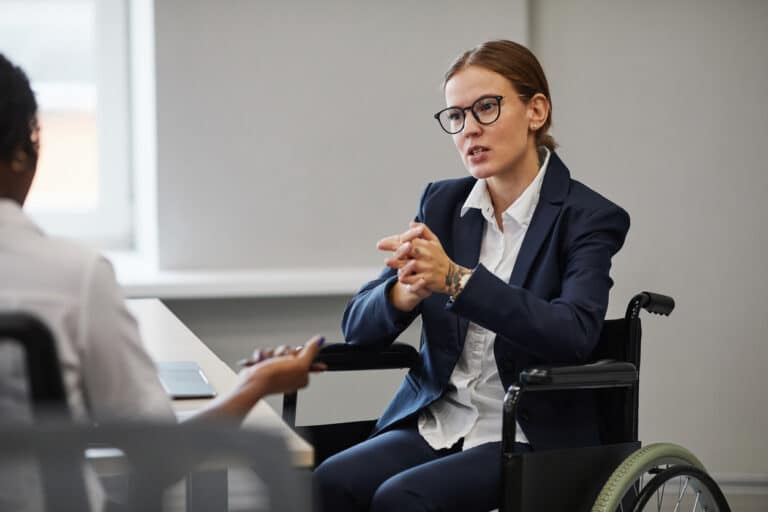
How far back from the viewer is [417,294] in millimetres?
1906

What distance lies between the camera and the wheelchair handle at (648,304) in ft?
6.26

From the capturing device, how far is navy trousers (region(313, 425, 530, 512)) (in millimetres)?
1782

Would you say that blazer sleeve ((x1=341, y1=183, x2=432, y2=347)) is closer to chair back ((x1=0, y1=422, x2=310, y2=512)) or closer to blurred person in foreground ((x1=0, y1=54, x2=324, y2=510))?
blurred person in foreground ((x1=0, y1=54, x2=324, y2=510))

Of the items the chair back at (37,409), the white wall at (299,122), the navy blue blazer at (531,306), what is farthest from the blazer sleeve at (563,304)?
the white wall at (299,122)

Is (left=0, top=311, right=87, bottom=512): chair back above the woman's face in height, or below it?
below

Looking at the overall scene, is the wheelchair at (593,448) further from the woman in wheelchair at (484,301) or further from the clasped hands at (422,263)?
the clasped hands at (422,263)

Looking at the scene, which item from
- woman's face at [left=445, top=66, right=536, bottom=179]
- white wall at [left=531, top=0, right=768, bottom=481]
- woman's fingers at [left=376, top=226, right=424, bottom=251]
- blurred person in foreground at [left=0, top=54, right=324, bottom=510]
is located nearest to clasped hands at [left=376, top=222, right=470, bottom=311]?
woman's fingers at [left=376, top=226, right=424, bottom=251]

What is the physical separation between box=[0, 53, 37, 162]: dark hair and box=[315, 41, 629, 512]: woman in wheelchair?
0.83 metres

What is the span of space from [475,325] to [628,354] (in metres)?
0.27

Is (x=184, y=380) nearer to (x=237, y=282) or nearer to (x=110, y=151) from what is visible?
(x=237, y=282)

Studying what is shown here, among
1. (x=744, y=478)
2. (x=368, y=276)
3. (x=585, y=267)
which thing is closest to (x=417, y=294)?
(x=585, y=267)

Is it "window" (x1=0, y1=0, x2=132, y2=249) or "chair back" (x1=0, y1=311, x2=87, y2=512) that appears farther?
"window" (x1=0, y1=0, x2=132, y2=249)

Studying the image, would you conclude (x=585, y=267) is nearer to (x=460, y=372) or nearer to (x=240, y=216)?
(x=460, y=372)

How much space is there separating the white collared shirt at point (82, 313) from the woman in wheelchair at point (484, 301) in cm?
77
